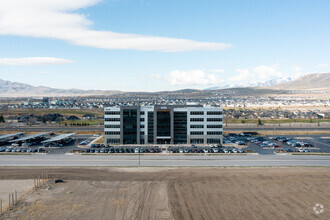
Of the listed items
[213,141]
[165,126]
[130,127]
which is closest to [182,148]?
[165,126]

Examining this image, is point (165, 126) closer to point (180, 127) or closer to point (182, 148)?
point (180, 127)

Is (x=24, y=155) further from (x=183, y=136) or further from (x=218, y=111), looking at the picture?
(x=218, y=111)

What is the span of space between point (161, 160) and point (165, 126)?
17.2 metres

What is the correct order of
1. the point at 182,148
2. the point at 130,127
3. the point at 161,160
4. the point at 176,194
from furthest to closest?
the point at 130,127, the point at 182,148, the point at 161,160, the point at 176,194

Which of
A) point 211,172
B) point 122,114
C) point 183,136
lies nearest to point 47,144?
point 122,114

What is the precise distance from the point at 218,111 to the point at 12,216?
51.7 m

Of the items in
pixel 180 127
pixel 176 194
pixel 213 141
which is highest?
pixel 180 127

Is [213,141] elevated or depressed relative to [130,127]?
depressed

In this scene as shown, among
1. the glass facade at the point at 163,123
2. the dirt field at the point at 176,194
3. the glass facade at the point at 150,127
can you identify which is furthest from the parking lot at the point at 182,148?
the dirt field at the point at 176,194

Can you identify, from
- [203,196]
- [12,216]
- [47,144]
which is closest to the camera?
[12,216]

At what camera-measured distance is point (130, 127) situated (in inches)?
2795

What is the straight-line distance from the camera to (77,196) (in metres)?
35.2

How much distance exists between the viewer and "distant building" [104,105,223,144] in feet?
232

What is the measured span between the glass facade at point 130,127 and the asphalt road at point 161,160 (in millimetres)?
12749
